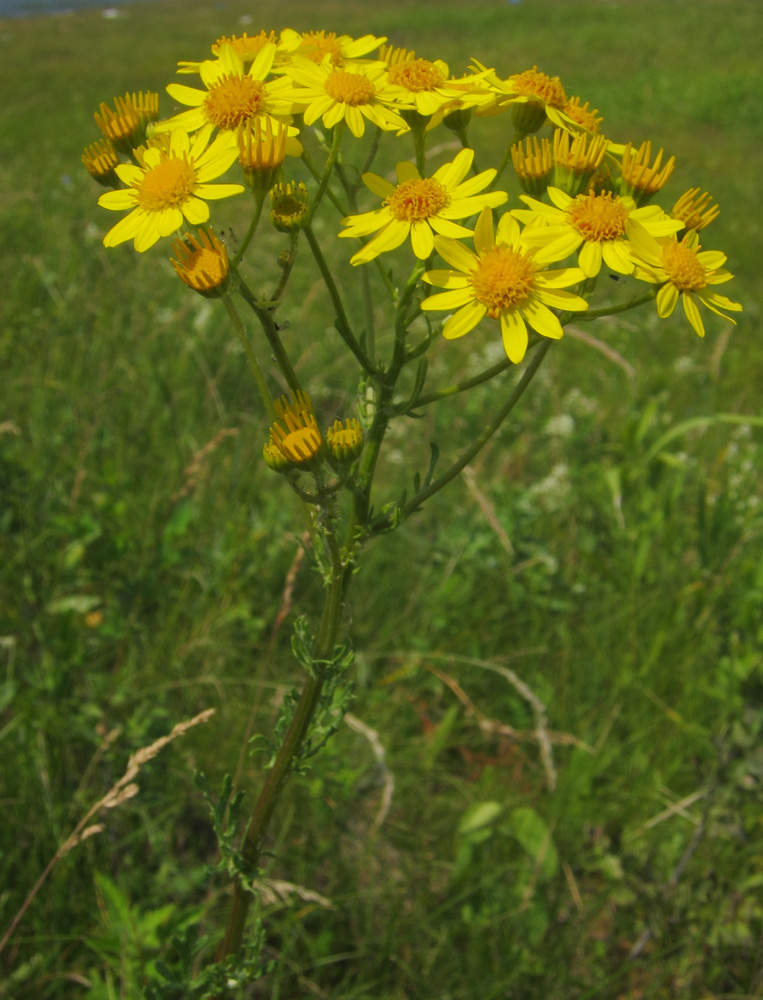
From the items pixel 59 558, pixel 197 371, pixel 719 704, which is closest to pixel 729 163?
pixel 197 371

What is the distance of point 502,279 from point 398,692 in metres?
1.75

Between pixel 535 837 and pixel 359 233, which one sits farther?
pixel 535 837

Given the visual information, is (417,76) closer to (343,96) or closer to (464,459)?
(343,96)

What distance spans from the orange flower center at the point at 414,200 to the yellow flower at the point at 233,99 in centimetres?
20

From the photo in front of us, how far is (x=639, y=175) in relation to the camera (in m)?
1.35

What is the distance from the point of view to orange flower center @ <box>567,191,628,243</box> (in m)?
1.21

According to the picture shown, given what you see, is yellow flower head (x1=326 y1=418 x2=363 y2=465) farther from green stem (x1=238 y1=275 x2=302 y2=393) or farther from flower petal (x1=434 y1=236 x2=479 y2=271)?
flower petal (x1=434 y1=236 x2=479 y2=271)

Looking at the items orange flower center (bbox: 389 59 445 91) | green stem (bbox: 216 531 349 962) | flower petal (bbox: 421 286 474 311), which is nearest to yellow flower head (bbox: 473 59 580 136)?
orange flower center (bbox: 389 59 445 91)

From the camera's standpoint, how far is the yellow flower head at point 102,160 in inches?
51.8

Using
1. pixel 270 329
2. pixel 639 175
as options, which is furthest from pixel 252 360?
pixel 639 175

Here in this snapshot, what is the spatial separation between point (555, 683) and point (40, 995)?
1.78 m

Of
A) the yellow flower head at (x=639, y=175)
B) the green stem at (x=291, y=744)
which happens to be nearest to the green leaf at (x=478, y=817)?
the green stem at (x=291, y=744)

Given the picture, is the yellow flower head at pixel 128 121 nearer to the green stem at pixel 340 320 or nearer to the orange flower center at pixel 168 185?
the orange flower center at pixel 168 185

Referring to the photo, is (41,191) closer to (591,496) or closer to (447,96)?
(591,496)
